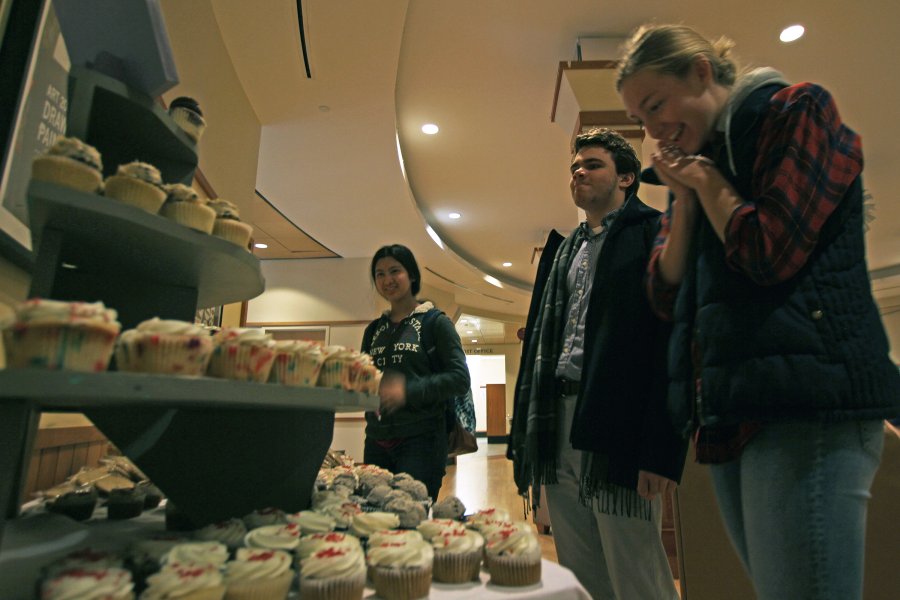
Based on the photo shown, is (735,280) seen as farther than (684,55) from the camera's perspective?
No

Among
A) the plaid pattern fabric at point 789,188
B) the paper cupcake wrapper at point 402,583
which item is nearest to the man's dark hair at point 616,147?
the plaid pattern fabric at point 789,188

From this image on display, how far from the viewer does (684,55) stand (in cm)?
96

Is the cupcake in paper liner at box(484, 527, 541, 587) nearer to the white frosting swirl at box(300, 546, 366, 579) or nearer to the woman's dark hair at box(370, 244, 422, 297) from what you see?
the white frosting swirl at box(300, 546, 366, 579)

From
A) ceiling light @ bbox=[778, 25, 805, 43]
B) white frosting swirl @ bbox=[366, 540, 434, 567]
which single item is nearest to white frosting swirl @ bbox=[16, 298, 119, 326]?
white frosting swirl @ bbox=[366, 540, 434, 567]

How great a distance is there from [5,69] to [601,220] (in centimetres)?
159

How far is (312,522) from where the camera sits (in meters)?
0.98

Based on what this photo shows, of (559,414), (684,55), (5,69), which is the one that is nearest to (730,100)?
(684,55)

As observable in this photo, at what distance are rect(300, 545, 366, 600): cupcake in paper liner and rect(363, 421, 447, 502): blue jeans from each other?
115 cm

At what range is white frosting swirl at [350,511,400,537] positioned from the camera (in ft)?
3.29

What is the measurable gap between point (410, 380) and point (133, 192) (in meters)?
1.27

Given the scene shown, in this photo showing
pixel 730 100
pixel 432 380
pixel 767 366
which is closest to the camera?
pixel 767 366

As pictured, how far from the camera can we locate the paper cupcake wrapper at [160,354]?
0.74m

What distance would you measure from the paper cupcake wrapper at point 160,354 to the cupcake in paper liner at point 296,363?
0.17m

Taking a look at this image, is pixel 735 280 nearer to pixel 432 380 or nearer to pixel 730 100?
pixel 730 100
